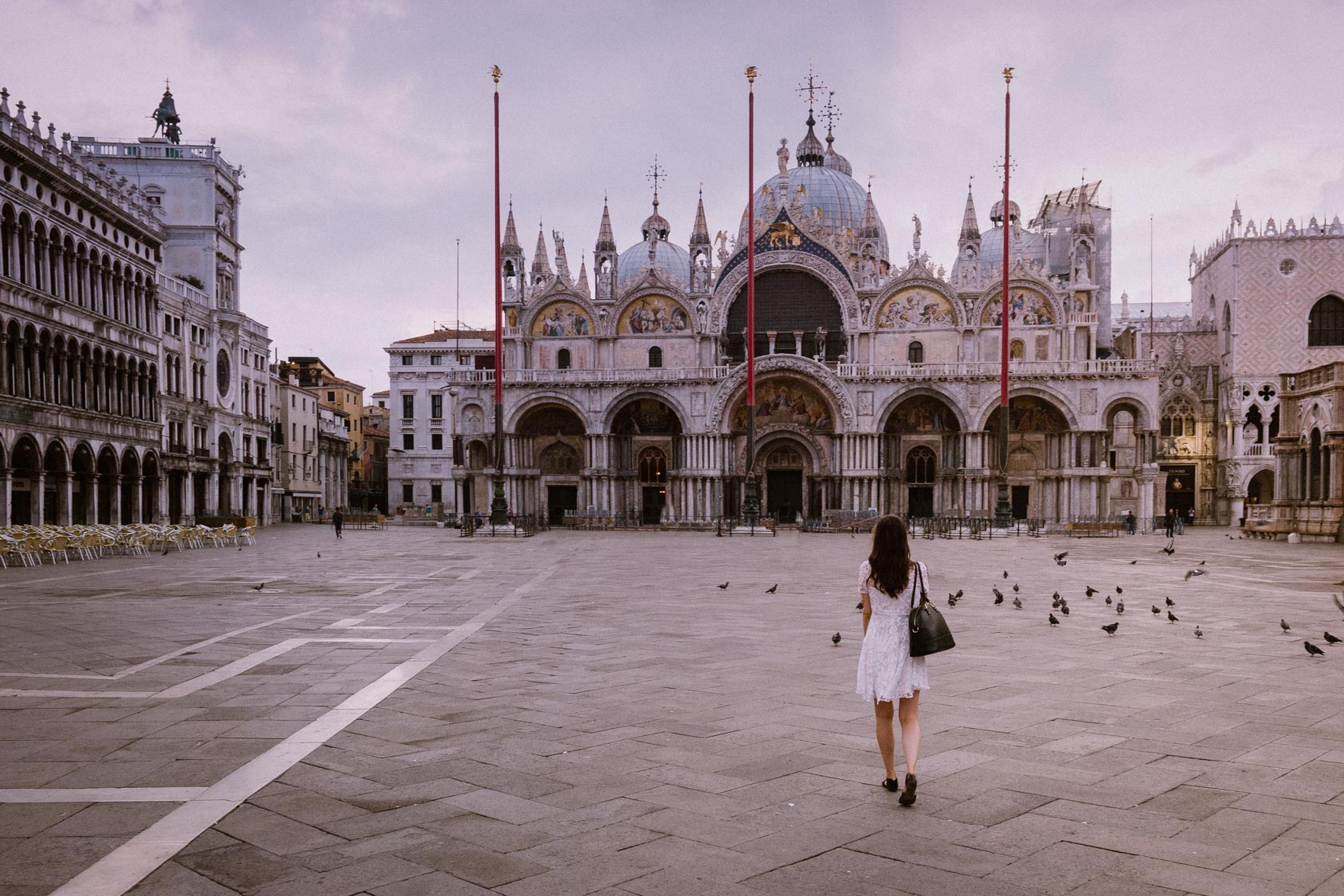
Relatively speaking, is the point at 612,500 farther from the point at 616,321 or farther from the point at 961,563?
the point at 961,563

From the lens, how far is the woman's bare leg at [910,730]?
589 cm

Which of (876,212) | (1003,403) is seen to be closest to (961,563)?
(1003,403)

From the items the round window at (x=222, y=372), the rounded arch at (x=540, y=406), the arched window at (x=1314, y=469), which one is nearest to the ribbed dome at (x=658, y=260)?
the rounded arch at (x=540, y=406)

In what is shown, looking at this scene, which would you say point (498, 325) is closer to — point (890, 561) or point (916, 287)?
point (916, 287)

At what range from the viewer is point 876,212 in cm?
6372

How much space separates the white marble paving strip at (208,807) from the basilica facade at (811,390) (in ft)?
144

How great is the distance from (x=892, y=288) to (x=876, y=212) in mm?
11100

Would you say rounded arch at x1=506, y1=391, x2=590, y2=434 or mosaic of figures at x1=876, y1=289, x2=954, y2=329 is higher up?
mosaic of figures at x1=876, y1=289, x2=954, y2=329

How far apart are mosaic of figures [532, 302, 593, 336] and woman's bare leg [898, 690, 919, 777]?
5214 centimetres

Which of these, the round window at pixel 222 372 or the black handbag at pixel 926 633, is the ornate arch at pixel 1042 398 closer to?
the round window at pixel 222 372

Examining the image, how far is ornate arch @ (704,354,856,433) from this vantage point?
170 ft

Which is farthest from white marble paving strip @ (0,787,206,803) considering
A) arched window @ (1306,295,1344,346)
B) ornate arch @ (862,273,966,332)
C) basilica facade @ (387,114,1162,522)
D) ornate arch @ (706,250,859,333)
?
arched window @ (1306,295,1344,346)

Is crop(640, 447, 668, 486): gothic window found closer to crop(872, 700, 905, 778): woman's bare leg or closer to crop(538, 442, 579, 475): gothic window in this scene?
crop(538, 442, 579, 475): gothic window

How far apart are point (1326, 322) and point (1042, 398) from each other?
2048 cm
